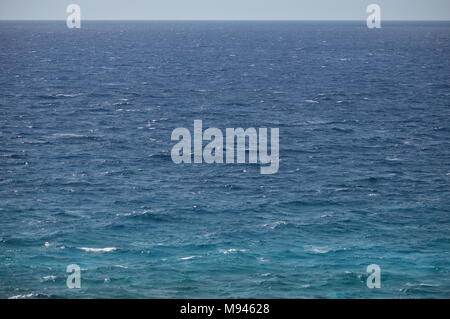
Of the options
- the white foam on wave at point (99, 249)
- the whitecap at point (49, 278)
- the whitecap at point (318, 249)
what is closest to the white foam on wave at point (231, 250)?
the whitecap at point (318, 249)

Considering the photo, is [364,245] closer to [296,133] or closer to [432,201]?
[432,201]

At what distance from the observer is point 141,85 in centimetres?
15300

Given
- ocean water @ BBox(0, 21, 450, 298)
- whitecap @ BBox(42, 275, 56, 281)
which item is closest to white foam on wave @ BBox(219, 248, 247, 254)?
ocean water @ BBox(0, 21, 450, 298)

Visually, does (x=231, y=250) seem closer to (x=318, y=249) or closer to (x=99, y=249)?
(x=318, y=249)

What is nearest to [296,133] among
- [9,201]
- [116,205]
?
[116,205]

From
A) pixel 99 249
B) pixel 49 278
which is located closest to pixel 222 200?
pixel 99 249

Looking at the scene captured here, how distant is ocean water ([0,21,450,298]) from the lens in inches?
2072

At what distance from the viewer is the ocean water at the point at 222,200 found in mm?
52625

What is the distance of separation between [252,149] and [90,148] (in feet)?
74.0

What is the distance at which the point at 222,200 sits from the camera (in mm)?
71438

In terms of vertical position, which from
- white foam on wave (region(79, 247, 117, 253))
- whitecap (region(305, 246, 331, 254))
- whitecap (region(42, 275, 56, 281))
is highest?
white foam on wave (region(79, 247, 117, 253))

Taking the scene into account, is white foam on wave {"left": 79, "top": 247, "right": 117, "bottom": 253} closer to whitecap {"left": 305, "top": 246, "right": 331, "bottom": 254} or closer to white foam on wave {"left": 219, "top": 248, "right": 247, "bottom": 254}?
white foam on wave {"left": 219, "top": 248, "right": 247, "bottom": 254}

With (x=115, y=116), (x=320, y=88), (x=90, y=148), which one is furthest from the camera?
(x=320, y=88)
